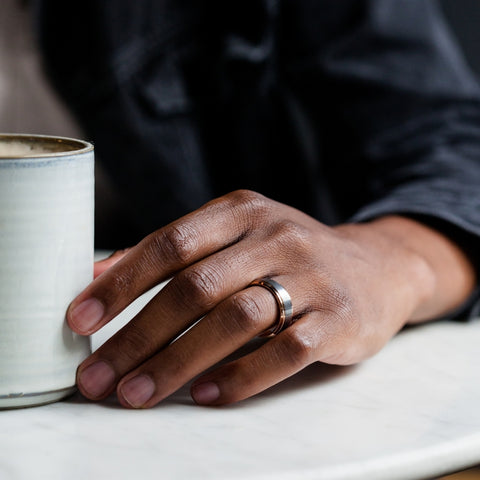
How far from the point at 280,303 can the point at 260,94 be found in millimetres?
835

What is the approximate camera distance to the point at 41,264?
470mm

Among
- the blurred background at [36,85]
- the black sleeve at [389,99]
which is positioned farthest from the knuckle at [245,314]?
the blurred background at [36,85]

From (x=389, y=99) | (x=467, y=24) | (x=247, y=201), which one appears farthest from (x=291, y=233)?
(x=467, y=24)

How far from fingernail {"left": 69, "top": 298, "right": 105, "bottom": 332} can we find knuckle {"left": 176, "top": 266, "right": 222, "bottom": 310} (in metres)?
0.06

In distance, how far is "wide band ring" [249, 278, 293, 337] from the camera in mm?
531

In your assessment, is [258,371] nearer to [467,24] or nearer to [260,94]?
[260,94]

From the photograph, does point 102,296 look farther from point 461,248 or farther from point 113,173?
point 113,173

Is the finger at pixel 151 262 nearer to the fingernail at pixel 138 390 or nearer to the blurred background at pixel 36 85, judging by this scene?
the fingernail at pixel 138 390

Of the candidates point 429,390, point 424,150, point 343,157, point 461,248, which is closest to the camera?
point 429,390

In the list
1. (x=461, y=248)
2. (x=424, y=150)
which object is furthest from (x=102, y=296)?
(x=424, y=150)

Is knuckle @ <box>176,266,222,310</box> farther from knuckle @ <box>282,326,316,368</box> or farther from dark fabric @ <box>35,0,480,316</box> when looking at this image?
dark fabric @ <box>35,0,480,316</box>

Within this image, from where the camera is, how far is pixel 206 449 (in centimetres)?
44

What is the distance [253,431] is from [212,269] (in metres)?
0.11

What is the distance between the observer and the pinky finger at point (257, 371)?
20.3 inches
